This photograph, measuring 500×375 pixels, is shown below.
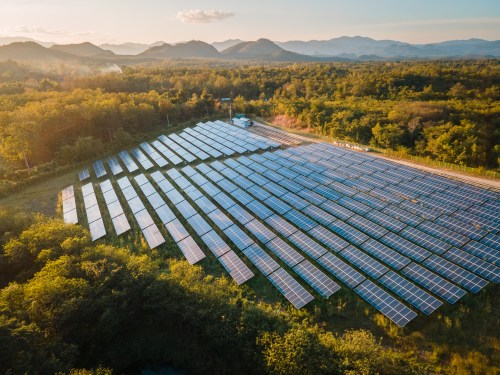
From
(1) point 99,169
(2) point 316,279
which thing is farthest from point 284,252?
(1) point 99,169

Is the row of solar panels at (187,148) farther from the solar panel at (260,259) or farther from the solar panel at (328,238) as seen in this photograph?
the solar panel at (260,259)

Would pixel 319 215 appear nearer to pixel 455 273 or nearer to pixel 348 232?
pixel 348 232

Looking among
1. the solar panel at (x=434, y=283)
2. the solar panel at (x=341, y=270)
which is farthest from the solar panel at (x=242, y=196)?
the solar panel at (x=434, y=283)

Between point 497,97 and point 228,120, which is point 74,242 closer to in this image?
point 228,120

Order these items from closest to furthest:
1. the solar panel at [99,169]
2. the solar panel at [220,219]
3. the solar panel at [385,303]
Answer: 1. the solar panel at [385,303]
2. the solar panel at [220,219]
3. the solar panel at [99,169]

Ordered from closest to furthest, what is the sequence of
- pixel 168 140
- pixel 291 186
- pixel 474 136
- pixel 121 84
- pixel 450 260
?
pixel 450 260
pixel 291 186
pixel 474 136
pixel 168 140
pixel 121 84

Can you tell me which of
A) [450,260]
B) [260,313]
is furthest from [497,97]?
[260,313]
